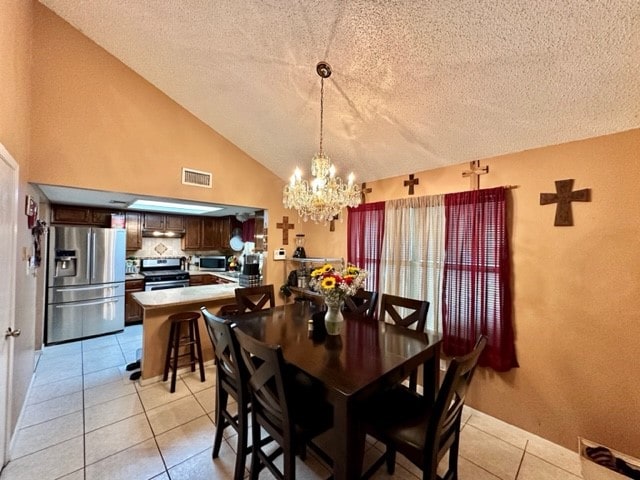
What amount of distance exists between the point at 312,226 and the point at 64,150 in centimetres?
284

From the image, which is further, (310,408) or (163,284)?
(163,284)

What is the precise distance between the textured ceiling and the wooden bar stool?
7.39 ft

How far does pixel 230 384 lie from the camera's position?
1.87 meters

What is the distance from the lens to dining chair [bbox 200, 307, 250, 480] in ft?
5.17

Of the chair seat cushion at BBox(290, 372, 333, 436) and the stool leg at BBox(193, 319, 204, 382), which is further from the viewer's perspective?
the stool leg at BBox(193, 319, 204, 382)

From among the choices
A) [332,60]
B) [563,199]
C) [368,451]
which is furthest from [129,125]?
[563,199]

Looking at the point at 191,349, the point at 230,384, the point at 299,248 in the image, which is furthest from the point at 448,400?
the point at 299,248

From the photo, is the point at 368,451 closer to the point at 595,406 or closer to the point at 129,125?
the point at 595,406

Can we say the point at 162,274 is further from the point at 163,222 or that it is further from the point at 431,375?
the point at 431,375

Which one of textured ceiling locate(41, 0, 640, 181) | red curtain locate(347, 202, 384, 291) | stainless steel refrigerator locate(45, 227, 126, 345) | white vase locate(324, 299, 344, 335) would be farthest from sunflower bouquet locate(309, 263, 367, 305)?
stainless steel refrigerator locate(45, 227, 126, 345)

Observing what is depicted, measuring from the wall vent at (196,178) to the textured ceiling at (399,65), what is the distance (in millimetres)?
708

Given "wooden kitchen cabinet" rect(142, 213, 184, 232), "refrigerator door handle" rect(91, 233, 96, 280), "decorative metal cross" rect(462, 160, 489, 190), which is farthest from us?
"wooden kitchen cabinet" rect(142, 213, 184, 232)

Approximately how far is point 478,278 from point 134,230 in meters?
5.27

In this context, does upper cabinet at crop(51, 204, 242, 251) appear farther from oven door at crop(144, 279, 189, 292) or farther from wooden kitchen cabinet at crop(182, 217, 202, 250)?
oven door at crop(144, 279, 189, 292)
